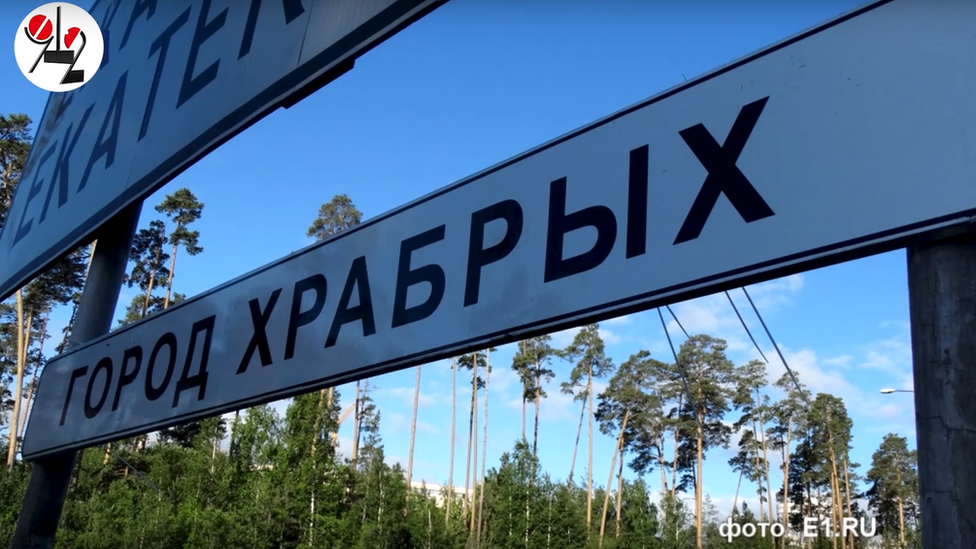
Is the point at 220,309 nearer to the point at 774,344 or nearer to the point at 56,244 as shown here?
the point at 56,244

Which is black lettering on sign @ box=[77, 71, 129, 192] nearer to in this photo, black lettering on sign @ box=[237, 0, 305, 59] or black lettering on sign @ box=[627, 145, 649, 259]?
black lettering on sign @ box=[237, 0, 305, 59]

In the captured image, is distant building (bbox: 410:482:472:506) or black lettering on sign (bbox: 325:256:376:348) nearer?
black lettering on sign (bbox: 325:256:376:348)

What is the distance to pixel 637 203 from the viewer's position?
59.4 inches

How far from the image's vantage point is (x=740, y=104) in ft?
4.71

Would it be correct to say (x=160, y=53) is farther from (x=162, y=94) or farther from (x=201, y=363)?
(x=201, y=363)

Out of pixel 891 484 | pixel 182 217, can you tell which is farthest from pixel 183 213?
pixel 891 484

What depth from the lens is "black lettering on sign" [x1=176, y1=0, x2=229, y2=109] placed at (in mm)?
2586

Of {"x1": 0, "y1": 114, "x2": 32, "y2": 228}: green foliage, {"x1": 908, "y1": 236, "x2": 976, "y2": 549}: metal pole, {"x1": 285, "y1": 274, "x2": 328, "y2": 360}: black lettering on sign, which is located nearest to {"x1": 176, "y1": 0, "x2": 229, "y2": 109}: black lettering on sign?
{"x1": 285, "y1": 274, "x2": 328, "y2": 360}: black lettering on sign

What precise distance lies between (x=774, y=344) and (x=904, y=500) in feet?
231

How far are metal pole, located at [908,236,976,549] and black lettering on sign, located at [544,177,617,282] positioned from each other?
533mm

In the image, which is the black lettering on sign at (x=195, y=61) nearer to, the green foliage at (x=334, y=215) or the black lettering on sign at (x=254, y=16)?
the black lettering on sign at (x=254, y=16)

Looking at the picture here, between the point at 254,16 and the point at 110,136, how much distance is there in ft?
3.25

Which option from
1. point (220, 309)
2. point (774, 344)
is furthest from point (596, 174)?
point (220, 309)

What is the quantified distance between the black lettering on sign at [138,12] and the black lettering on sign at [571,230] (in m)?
2.38
